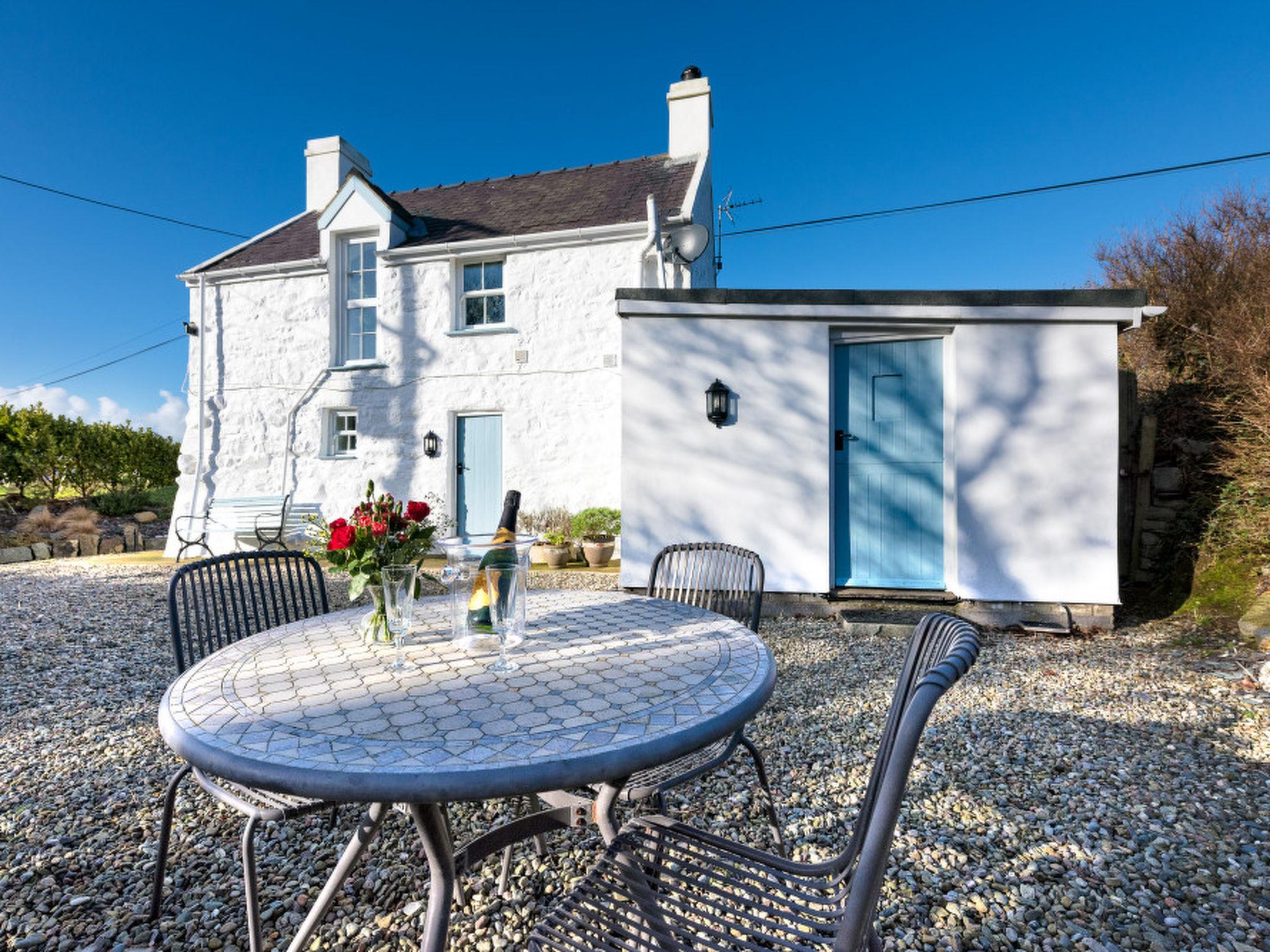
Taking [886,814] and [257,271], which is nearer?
[886,814]

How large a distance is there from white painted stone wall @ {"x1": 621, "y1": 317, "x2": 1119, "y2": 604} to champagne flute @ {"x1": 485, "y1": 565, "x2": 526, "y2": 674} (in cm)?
338

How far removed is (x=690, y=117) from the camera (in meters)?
8.77

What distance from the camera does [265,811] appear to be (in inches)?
49.9

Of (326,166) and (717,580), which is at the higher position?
(326,166)

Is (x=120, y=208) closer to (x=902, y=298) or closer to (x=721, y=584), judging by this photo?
(x=902, y=298)

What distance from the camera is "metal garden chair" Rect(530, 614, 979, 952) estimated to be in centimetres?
74

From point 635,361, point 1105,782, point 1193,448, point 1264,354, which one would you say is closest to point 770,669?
point 1105,782

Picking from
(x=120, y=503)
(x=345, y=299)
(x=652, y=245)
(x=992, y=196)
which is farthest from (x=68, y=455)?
(x=992, y=196)

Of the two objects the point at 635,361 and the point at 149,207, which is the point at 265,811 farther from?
the point at 149,207

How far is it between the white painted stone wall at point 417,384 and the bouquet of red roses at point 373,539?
5946 mm

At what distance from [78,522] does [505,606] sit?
1161cm

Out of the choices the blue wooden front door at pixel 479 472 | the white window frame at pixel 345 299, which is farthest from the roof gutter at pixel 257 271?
the blue wooden front door at pixel 479 472

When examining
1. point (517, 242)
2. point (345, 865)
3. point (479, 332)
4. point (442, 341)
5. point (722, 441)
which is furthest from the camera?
point (442, 341)

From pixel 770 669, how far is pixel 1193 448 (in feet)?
20.0
